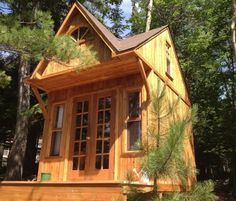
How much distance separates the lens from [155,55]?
813 centimetres

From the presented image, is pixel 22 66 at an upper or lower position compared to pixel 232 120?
upper

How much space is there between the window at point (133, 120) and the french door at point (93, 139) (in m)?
0.47

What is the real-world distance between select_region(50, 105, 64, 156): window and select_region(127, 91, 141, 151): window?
2.36m

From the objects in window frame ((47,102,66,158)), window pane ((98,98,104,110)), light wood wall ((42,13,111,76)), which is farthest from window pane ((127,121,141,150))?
window frame ((47,102,66,158))

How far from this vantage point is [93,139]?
785cm

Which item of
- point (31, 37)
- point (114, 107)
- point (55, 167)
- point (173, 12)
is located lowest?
point (55, 167)

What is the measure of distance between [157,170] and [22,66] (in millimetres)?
11181

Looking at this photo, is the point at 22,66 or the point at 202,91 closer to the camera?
the point at 22,66

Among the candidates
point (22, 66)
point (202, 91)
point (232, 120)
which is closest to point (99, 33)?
point (22, 66)

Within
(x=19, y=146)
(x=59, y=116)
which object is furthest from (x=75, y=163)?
(x=19, y=146)

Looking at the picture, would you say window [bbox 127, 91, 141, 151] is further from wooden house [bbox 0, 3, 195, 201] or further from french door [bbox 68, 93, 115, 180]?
french door [bbox 68, 93, 115, 180]

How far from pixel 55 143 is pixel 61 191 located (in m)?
3.13

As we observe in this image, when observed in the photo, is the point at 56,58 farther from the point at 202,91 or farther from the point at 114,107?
the point at 202,91

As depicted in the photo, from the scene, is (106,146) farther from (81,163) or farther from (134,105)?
(134,105)
